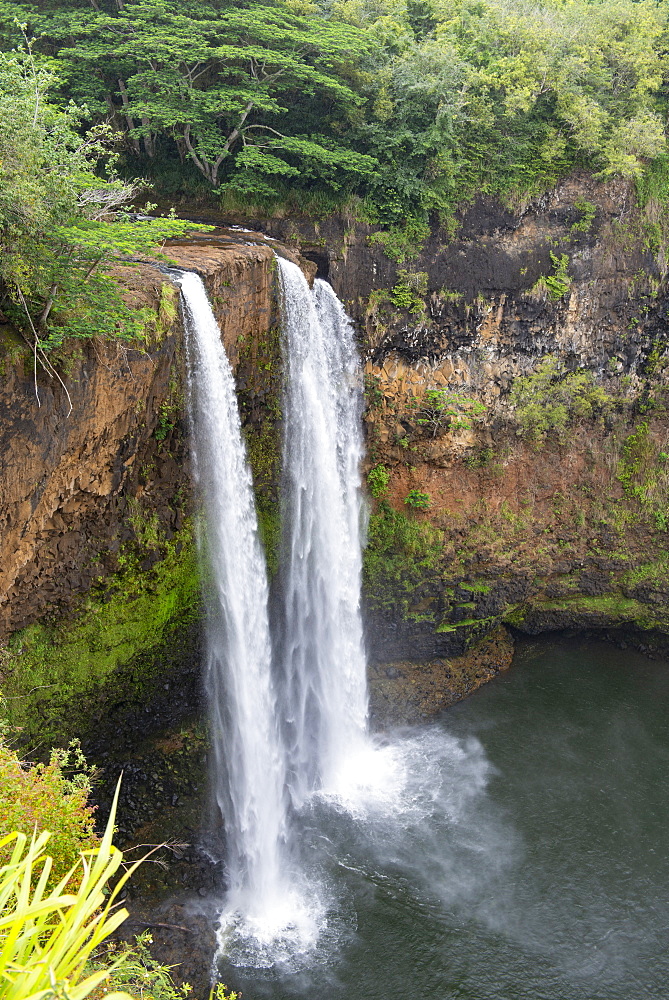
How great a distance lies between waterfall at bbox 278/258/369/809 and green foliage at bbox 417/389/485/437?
1.75m

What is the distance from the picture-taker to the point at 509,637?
17.8 m

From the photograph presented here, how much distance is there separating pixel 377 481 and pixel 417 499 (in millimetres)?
1018

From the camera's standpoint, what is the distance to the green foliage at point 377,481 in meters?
15.9

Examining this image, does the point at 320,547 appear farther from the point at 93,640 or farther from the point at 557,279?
the point at 557,279

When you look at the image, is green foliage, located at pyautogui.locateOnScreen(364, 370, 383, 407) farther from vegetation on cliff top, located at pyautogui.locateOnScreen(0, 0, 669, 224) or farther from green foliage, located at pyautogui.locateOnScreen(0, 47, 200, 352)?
green foliage, located at pyautogui.locateOnScreen(0, 47, 200, 352)

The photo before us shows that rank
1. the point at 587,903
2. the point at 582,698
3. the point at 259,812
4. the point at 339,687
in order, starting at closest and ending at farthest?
the point at 587,903 → the point at 259,812 → the point at 339,687 → the point at 582,698

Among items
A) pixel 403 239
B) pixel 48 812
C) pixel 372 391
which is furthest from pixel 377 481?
pixel 48 812

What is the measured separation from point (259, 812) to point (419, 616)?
5.83 meters

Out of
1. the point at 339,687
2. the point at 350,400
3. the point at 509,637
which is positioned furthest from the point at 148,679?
the point at 509,637

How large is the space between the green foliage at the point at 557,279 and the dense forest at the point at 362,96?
161 cm

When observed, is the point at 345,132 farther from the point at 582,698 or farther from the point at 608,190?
the point at 582,698

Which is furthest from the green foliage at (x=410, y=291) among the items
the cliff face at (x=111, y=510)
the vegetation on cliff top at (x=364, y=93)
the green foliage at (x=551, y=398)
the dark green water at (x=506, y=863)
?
the dark green water at (x=506, y=863)

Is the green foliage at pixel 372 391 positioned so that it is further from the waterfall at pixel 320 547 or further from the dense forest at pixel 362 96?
the dense forest at pixel 362 96

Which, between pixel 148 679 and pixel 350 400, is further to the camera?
pixel 350 400
